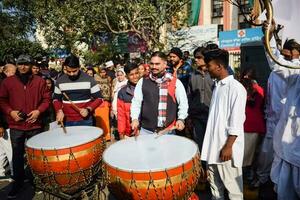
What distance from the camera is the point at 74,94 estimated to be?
4.41 m

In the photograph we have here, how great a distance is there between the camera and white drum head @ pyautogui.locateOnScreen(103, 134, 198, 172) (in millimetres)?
2430

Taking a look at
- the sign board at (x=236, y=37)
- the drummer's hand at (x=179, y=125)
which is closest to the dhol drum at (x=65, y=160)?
the drummer's hand at (x=179, y=125)

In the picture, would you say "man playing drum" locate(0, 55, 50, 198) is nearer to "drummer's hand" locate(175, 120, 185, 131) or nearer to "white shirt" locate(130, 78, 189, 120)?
"white shirt" locate(130, 78, 189, 120)

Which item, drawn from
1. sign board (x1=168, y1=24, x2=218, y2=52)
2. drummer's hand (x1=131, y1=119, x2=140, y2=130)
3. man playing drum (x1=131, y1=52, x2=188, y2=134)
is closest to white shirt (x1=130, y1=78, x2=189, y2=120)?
man playing drum (x1=131, y1=52, x2=188, y2=134)

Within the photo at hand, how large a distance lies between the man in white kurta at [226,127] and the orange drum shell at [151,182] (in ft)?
2.20

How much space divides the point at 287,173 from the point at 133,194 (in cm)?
137

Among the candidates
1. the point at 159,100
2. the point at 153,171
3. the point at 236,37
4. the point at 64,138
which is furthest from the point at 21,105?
the point at 236,37

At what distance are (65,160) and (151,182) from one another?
3.14ft

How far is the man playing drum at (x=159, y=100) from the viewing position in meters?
3.60

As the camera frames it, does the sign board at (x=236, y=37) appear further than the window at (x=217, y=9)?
No

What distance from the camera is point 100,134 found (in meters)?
3.24

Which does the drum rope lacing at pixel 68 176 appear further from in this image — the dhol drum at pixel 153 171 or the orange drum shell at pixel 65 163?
the dhol drum at pixel 153 171

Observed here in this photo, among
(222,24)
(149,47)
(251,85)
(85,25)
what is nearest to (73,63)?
(251,85)

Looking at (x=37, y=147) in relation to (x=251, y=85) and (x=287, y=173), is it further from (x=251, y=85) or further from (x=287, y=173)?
(x=251, y=85)
